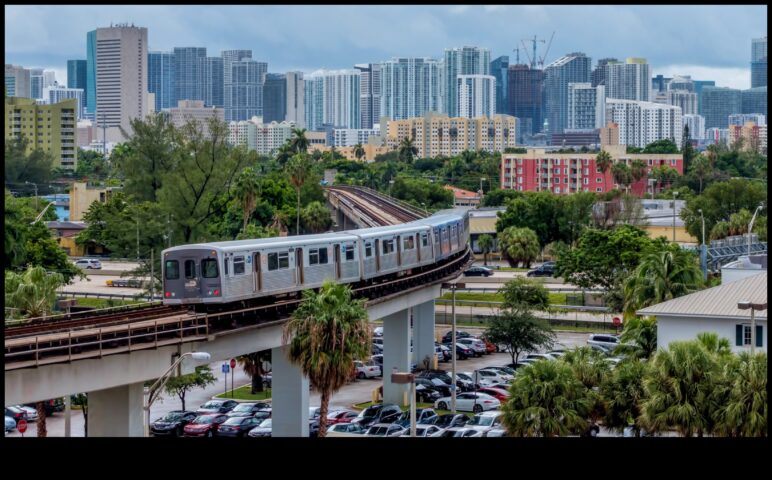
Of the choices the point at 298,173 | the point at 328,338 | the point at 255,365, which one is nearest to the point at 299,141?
the point at 298,173

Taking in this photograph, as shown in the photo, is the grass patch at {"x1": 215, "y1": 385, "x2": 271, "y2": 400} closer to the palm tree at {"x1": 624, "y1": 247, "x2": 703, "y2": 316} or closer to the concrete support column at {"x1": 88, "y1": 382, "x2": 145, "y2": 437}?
the palm tree at {"x1": 624, "y1": 247, "x2": 703, "y2": 316}

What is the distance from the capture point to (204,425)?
121 feet

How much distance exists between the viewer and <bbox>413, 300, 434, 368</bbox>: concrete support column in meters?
49.2

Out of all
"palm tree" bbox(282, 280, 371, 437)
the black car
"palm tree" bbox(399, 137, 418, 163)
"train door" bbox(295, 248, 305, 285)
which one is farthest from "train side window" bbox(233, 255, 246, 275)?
"palm tree" bbox(399, 137, 418, 163)

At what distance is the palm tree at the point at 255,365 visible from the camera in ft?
143

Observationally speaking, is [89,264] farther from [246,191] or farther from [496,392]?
[496,392]

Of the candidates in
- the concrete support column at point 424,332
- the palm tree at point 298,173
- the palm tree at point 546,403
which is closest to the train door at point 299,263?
the palm tree at point 546,403

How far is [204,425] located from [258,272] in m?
6.90

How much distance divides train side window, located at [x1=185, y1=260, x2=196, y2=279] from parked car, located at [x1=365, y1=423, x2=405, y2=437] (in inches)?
264
